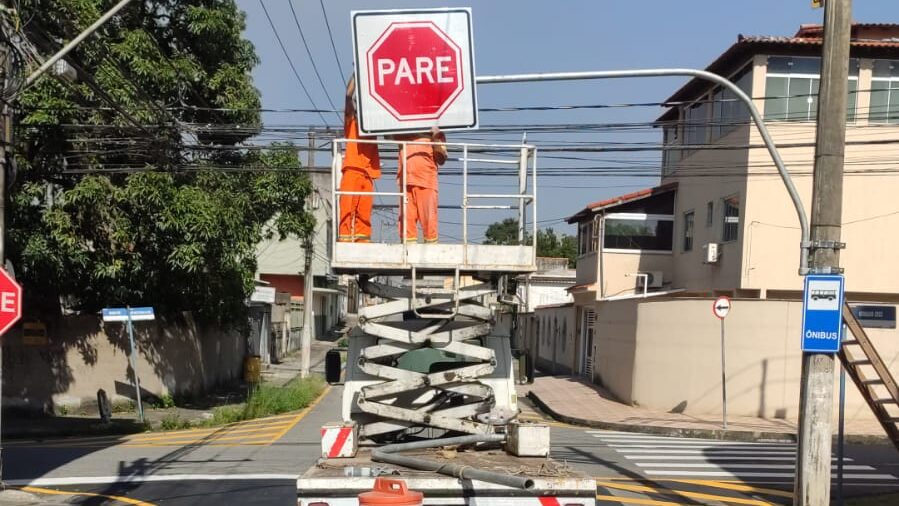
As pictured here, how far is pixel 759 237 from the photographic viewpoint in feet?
79.5

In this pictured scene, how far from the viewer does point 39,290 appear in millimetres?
21266

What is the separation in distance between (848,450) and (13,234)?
17.3 metres

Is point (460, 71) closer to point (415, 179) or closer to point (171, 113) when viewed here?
point (415, 179)

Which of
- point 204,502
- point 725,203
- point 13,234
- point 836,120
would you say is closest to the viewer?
point 836,120

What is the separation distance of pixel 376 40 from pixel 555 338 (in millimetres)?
35044

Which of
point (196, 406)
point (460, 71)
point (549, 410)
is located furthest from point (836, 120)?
point (196, 406)

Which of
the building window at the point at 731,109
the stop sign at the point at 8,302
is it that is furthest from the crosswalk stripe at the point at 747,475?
the building window at the point at 731,109

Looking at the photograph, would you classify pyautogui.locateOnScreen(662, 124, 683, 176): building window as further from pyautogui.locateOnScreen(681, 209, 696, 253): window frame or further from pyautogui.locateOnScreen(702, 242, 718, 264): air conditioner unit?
pyautogui.locateOnScreen(702, 242, 718, 264): air conditioner unit

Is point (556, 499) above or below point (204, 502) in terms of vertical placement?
above

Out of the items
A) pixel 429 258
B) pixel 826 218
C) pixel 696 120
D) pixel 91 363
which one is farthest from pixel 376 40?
pixel 696 120

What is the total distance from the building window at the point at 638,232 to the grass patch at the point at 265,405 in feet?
42.2

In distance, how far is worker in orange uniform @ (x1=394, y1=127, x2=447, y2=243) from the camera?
7648mm

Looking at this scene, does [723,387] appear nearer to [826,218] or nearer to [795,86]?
[795,86]

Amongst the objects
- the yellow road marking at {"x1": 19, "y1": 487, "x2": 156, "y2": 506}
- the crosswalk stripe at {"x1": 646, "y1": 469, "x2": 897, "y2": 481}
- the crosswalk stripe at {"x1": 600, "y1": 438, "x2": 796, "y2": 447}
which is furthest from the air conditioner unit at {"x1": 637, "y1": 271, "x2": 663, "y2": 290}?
the yellow road marking at {"x1": 19, "y1": 487, "x2": 156, "y2": 506}
